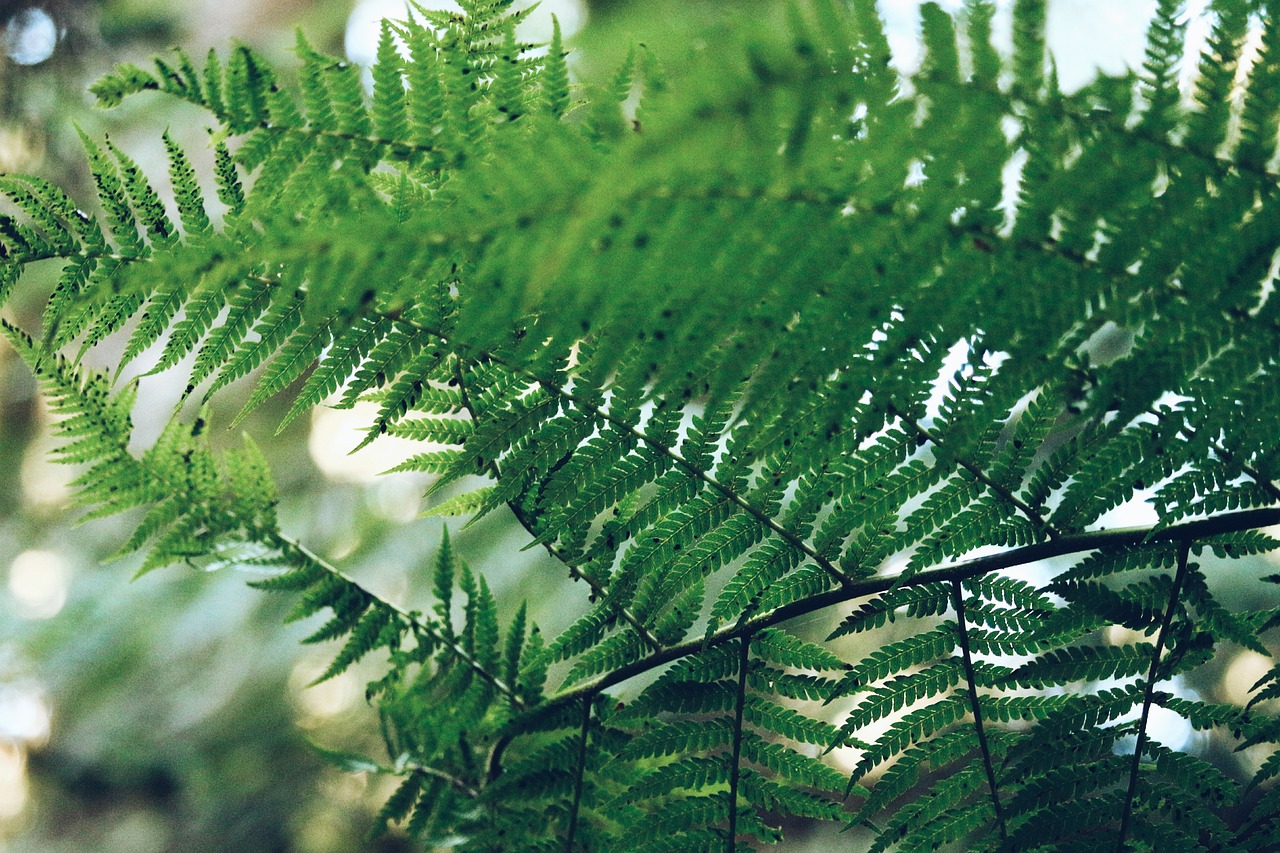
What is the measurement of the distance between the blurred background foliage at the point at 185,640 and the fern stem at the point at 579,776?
1.96m

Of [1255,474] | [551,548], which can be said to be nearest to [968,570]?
[1255,474]

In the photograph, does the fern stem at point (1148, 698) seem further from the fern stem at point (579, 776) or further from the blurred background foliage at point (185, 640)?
the blurred background foliage at point (185, 640)

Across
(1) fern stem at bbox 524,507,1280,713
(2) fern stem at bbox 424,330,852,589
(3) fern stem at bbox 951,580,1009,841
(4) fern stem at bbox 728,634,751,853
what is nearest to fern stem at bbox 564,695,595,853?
(1) fern stem at bbox 524,507,1280,713

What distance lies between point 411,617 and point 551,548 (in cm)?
17

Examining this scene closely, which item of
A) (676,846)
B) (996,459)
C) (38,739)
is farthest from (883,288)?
(38,739)

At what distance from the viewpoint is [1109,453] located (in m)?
0.63

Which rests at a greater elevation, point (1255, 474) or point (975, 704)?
point (1255, 474)

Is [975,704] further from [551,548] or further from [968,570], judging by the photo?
[551,548]

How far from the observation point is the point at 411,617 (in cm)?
81

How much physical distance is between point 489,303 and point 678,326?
0.12 metres

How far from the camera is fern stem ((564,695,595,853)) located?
0.76 metres

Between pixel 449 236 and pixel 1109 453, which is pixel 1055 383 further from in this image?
pixel 449 236

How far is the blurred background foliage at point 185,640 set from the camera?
2.81 metres

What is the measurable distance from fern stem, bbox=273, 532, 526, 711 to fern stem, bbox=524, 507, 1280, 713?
5 cm
